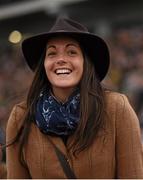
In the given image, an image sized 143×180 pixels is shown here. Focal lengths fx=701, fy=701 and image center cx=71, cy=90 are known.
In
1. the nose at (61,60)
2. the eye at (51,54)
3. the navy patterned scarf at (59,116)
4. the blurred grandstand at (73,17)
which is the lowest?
the navy patterned scarf at (59,116)

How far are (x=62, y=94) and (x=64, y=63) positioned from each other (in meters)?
0.21

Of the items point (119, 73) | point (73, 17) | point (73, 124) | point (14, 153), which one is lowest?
point (14, 153)

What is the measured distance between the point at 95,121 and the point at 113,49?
1060cm

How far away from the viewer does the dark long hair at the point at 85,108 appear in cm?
420

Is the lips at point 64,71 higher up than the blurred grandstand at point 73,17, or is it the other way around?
the blurred grandstand at point 73,17

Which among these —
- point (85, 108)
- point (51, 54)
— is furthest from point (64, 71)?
point (85, 108)

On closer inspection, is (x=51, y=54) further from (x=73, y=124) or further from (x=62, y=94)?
(x=73, y=124)

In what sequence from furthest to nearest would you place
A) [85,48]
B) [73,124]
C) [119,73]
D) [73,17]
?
[73,17] → [119,73] → [85,48] → [73,124]

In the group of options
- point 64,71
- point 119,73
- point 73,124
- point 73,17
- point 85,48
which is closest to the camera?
point 73,124

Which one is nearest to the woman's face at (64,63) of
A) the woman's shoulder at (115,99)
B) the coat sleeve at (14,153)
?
the woman's shoulder at (115,99)

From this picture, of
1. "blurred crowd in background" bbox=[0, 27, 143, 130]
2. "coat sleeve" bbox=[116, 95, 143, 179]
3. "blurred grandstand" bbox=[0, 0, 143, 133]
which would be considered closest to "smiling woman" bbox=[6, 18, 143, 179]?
"coat sleeve" bbox=[116, 95, 143, 179]

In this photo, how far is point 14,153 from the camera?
4383 mm

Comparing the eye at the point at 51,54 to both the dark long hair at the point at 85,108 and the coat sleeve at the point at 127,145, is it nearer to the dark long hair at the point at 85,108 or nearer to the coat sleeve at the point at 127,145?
the dark long hair at the point at 85,108

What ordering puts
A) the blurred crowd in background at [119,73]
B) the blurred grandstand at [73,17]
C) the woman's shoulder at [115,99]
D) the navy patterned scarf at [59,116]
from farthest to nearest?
the blurred grandstand at [73,17]
the blurred crowd in background at [119,73]
the woman's shoulder at [115,99]
the navy patterned scarf at [59,116]
